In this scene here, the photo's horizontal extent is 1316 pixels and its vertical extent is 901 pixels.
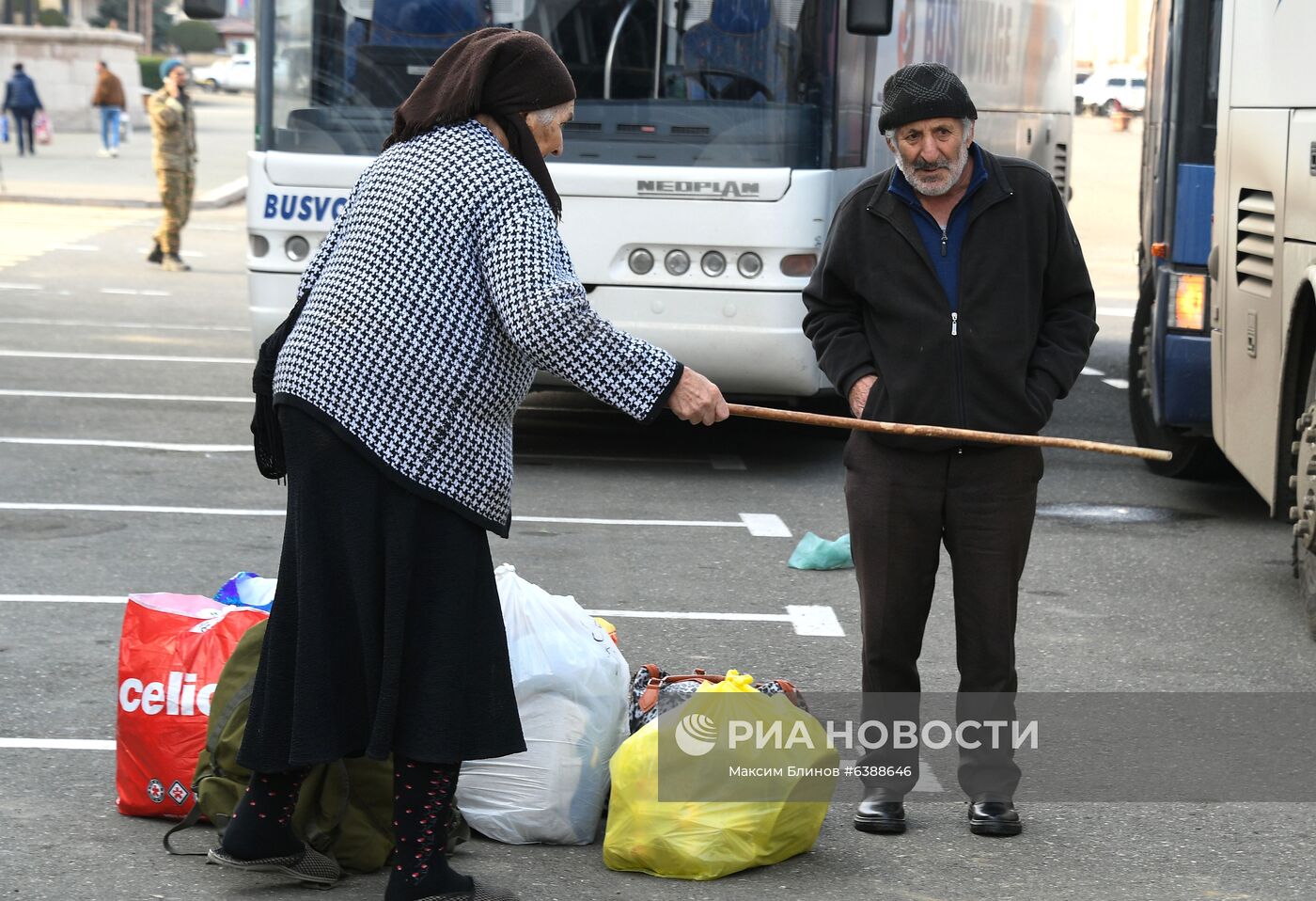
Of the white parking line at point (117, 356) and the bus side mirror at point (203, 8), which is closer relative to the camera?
the bus side mirror at point (203, 8)

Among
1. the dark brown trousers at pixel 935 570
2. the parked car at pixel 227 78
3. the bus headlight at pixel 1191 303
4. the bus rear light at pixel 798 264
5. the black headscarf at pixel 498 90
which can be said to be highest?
the parked car at pixel 227 78

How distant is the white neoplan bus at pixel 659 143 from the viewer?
8742 mm

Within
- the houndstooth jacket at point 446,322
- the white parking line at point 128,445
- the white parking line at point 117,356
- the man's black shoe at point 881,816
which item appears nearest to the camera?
the houndstooth jacket at point 446,322

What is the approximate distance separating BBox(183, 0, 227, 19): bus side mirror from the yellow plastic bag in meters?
6.09

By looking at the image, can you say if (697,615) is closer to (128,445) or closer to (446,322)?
(446,322)

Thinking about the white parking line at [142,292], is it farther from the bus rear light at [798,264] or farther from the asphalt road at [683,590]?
the bus rear light at [798,264]

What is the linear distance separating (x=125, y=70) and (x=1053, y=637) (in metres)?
42.1

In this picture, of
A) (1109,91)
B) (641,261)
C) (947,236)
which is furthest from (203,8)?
(1109,91)

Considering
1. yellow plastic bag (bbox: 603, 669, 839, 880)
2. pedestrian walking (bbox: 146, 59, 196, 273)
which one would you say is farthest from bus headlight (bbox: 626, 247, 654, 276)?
pedestrian walking (bbox: 146, 59, 196, 273)

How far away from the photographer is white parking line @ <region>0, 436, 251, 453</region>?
9.58 m

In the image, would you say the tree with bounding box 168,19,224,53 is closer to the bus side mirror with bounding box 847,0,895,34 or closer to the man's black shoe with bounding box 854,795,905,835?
the bus side mirror with bounding box 847,0,895,34

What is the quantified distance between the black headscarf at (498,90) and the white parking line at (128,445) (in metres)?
6.15

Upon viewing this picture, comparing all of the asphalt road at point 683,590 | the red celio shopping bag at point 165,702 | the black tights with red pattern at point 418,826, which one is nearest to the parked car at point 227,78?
the asphalt road at point 683,590

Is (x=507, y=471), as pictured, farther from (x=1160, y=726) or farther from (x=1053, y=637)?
(x=1053, y=637)
